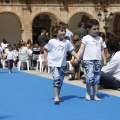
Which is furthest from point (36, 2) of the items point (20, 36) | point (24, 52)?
point (24, 52)

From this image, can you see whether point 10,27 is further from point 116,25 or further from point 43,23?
point 116,25

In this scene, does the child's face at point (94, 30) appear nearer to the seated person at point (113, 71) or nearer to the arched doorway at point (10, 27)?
the seated person at point (113, 71)

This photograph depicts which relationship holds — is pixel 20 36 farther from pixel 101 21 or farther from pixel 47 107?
pixel 47 107

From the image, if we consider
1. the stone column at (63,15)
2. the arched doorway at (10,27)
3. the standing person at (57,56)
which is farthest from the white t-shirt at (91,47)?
the arched doorway at (10,27)

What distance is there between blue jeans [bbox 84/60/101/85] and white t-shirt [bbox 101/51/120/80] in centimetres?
139

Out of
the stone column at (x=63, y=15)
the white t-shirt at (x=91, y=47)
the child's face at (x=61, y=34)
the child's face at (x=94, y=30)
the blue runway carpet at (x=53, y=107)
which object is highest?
the stone column at (x=63, y=15)

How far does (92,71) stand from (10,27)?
78.6ft

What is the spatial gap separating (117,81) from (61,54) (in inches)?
90.3

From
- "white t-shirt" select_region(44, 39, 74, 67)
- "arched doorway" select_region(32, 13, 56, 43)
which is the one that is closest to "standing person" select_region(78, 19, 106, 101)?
"white t-shirt" select_region(44, 39, 74, 67)

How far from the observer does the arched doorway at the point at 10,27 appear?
103 feet

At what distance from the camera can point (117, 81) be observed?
962 centimetres

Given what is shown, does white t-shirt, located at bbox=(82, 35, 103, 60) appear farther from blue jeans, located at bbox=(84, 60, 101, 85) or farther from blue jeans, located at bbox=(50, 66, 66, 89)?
blue jeans, located at bbox=(50, 66, 66, 89)

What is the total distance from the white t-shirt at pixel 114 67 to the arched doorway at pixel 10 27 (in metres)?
22.3

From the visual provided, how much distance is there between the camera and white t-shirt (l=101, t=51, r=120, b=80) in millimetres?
9453
